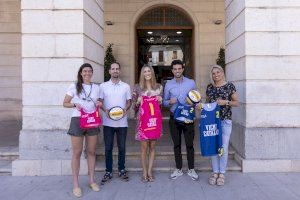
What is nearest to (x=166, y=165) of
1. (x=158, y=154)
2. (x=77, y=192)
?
(x=158, y=154)

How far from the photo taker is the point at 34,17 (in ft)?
22.5

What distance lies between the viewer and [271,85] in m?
6.84

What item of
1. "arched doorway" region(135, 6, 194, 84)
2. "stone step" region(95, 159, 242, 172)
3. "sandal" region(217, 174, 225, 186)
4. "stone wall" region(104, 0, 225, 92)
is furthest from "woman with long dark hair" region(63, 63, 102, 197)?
"arched doorway" region(135, 6, 194, 84)

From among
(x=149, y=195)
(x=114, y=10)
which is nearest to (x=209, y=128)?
(x=149, y=195)

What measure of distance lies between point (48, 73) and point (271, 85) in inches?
162

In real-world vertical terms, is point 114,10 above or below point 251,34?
above

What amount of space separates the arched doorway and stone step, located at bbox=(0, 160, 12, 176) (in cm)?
712

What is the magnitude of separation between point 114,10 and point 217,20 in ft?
12.2

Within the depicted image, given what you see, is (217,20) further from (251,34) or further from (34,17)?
(34,17)

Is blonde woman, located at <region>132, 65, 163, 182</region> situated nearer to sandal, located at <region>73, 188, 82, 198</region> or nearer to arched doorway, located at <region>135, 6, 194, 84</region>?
sandal, located at <region>73, 188, 82, 198</region>

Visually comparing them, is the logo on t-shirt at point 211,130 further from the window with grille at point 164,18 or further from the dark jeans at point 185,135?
the window with grille at point 164,18

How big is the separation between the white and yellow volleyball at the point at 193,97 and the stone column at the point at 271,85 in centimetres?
127

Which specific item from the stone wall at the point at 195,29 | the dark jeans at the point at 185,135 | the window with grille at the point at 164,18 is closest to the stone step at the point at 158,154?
the dark jeans at the point at 185,135

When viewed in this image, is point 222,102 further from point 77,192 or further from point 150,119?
point 77,192
